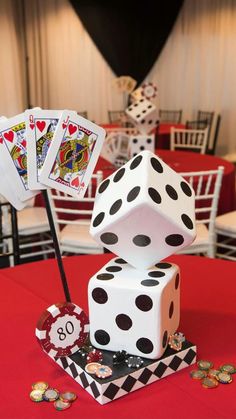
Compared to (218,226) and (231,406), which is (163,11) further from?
(231,406)

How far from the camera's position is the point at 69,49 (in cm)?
765

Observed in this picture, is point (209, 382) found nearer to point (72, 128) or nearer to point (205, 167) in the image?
point (72, 128)

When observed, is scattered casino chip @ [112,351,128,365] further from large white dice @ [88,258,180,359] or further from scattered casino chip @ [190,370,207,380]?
scattered casino chip @ [190,370,207,380]

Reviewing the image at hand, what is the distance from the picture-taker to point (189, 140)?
5422mm

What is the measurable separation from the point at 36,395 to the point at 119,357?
0.60ft

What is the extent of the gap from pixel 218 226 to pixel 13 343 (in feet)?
6.42

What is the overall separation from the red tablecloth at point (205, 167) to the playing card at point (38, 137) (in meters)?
2.05

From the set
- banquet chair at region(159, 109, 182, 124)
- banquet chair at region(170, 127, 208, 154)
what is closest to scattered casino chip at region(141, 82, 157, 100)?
banquet chair at region(170, 127, 208, 154)

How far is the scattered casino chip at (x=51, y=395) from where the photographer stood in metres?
0.96

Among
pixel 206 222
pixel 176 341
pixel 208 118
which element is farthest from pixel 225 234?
pixel 208 118

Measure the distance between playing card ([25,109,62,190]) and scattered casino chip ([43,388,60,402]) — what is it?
42 centimetres

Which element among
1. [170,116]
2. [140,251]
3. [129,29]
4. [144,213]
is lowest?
[170,116]

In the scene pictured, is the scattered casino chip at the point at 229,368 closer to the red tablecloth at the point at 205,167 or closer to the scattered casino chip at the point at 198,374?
the scattered casino chip at the point at 198,374

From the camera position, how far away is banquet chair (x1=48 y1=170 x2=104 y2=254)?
2.68 m
